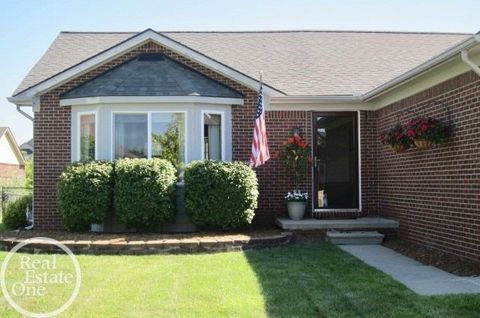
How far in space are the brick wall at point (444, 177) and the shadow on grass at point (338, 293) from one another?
1563 millimetres

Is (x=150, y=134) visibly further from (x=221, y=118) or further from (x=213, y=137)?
(x=221, y=118)

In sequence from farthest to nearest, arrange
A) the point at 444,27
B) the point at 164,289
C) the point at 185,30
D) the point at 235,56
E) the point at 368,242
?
the point at 444,27
the point at 185,30
the point at 235,56
the point at 368,242
the point at 164,289

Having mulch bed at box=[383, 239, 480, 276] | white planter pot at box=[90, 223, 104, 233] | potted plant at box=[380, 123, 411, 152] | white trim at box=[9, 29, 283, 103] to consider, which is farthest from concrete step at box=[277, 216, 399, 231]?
white planter pot at box=[90, 223, 104, 233]

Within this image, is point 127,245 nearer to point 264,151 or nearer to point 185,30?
point 264,151

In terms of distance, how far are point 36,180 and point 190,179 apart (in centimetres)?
365

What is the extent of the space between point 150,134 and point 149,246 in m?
3.00

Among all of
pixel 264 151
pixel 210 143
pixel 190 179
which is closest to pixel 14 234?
pixel 190 179

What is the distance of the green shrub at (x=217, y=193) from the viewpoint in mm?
10000

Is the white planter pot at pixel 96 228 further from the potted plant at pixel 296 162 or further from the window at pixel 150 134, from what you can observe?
the potted plant at pixel 296 162

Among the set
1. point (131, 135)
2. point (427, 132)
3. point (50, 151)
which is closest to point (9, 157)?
point (50, 151)

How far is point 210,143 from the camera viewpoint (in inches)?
445

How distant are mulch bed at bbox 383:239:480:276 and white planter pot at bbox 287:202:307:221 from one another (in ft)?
6.16

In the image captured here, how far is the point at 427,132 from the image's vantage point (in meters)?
8.18

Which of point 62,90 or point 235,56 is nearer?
point 62,90
